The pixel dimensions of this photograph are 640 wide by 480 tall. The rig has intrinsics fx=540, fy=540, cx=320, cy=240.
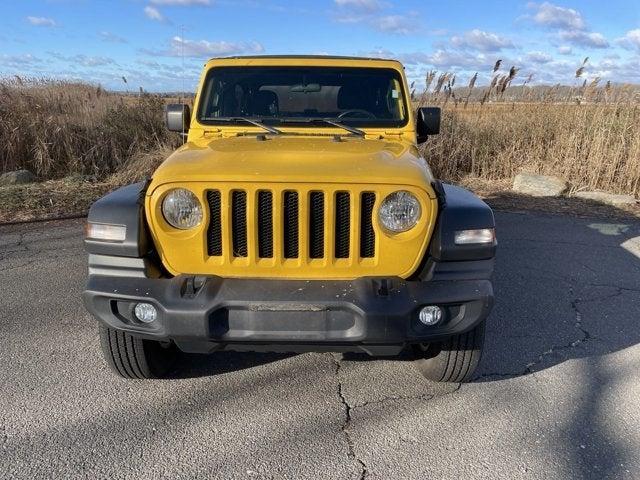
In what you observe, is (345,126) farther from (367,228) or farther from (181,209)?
(181,209)

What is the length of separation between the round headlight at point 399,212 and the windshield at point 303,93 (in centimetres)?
139

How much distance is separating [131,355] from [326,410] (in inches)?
42.0

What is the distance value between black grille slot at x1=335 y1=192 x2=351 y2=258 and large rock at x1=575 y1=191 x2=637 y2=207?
6.88 meters

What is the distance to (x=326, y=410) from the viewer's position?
2795mm

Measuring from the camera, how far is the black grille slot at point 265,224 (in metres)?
2.51

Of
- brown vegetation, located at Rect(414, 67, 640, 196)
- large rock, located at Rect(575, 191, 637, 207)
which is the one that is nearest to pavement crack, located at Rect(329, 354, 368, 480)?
large rock, located at Rect(575, 191, 637, 207)

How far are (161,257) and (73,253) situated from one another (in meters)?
3.29

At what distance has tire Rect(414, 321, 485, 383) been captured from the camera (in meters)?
2.83

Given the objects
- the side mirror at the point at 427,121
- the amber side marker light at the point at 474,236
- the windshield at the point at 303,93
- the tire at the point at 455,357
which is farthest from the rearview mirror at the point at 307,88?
the tire at the point at 455,357

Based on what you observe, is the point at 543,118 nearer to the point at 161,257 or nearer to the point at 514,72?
the point at 514,72

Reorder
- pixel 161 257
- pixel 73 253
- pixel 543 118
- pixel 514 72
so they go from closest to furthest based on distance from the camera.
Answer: pixel 161 257
pixel 73 253
pixel 543 118
pixel 514 72

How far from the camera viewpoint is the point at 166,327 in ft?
7.88

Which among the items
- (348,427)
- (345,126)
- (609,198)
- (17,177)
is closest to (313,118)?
(345,126)

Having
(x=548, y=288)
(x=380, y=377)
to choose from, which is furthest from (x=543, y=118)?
(x=380, y=377)
